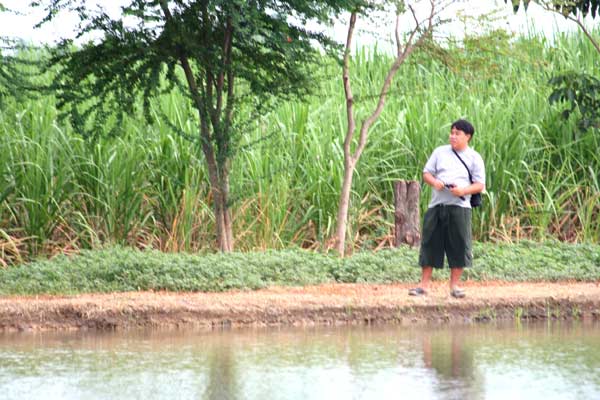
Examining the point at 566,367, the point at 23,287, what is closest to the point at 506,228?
the point at 23,287

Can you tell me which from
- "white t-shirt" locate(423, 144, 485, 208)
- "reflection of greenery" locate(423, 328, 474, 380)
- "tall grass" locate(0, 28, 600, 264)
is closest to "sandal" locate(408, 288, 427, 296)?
"white t-shirt" locate(423, 144, 485, 208)

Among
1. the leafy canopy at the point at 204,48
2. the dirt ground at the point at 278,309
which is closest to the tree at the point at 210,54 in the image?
the leafy canopy at the point at 204,48

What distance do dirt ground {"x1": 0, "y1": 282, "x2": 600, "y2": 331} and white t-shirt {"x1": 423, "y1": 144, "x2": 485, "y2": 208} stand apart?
110 centimetres

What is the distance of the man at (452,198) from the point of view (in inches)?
464

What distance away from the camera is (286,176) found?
18906 mm

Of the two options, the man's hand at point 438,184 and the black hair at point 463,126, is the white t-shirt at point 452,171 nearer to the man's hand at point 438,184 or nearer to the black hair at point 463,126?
the man's hand at point 438,184

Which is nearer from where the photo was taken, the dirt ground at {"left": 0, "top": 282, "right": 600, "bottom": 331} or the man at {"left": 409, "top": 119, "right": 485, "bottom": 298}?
the dirt ground at {"left": 0, "top": 282, "right": 600, "bottom": 331}

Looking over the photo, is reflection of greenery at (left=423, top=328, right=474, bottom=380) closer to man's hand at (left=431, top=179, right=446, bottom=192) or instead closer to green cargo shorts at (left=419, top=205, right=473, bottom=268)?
green cargo shorts at (left=419, top=205, right=473, bottom=268)

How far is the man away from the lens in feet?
38.7

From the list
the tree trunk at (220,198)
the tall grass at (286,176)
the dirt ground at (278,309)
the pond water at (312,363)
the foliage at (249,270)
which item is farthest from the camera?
the tall grass at (286,176)

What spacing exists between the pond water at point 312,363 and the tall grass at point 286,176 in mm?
6825

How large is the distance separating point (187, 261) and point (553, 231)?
26.9ft

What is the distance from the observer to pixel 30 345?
982cm

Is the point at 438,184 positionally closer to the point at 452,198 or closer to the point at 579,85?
the point at 452,198
